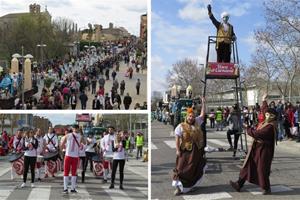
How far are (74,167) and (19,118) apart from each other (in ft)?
7.99

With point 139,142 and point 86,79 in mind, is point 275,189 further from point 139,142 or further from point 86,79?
point 86,79

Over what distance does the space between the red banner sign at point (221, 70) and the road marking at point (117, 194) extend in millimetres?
3662

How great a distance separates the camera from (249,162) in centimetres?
834

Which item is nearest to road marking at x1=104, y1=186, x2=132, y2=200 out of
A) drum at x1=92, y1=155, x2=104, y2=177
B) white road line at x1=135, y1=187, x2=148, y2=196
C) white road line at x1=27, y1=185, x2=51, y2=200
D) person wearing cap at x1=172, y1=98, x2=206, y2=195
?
white road line at x1=135, y1=187, x2=148, y2=196

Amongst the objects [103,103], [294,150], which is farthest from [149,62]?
[294,150]

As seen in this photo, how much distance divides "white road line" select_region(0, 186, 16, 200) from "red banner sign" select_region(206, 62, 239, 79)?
514 centimetres

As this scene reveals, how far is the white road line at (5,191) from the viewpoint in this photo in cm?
844

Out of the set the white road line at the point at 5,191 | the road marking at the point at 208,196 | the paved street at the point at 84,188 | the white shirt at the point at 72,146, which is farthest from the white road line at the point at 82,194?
the road marking at the point at 208,196

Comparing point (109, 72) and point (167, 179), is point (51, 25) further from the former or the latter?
point (167, 179)

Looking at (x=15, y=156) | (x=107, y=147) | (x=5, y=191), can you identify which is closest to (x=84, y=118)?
(x=107, y=147)

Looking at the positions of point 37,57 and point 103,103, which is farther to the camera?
point 37,57

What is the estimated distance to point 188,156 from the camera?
325 inches

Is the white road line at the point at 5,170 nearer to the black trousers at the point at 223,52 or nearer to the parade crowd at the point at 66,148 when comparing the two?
the parade crowd at the point at 66,148

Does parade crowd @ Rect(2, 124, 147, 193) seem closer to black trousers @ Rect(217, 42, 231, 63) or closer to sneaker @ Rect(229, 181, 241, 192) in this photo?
sneaker @ Rect(229, 181, 241, 192)
